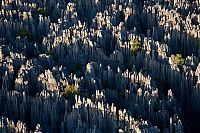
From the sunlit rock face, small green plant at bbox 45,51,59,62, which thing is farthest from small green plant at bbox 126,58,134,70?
small green plant at bbox 45,51,59,62

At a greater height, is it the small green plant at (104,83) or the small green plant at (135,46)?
the small green plant at (135,46)

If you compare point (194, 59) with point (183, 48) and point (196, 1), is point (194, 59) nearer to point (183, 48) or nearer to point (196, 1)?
point (183, 48)

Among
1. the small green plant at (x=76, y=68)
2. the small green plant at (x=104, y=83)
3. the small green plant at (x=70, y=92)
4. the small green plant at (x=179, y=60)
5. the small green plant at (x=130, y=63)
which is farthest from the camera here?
the small green plant at (x=130, y=63)

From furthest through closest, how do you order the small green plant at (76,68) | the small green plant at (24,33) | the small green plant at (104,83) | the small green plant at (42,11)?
the small green plant at (42,11) < the small green plant at (24,33) < the small green plant at (76,68) < the small green plant at (104,83)

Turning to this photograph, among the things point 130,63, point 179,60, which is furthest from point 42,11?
point 179,60

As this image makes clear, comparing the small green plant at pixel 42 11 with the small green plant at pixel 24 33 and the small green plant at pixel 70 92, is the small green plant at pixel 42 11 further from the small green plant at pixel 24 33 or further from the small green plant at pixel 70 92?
the small green plant at pixel 70 92

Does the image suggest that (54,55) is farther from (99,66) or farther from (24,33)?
(24,33)

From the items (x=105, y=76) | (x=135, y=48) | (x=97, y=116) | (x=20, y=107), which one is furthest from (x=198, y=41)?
(x=20, y=107)

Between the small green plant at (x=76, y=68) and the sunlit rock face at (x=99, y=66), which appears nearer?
the sunlit rock face at (x=99, y=66)

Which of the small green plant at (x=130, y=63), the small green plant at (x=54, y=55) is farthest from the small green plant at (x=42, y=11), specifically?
the small green plant at (x=130, y=63)
